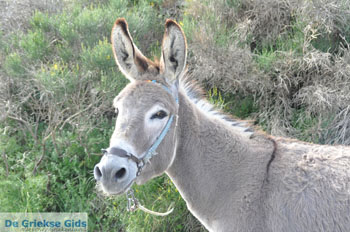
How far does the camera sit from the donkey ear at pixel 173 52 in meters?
2.41

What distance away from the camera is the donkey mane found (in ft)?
9.13

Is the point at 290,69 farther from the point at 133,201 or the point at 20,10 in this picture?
the point at 20,10

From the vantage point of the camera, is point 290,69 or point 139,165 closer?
point 139,165

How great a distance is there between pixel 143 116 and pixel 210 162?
648 mm

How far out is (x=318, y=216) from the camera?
2.20 m

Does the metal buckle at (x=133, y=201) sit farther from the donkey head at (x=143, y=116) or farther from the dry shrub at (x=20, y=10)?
the dry shrub at (x=20, y=10)

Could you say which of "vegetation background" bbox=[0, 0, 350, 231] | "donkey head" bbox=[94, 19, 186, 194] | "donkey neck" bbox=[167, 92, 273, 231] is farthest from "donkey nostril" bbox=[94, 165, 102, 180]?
"vegetation background" bbox=[0, 0, 350, 231]

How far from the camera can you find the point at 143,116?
7.52 feet

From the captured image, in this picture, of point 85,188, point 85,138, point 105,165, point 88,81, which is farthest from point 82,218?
point 105,165

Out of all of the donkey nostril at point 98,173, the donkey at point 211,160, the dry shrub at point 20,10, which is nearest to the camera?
the donkey nostril at point 98,173

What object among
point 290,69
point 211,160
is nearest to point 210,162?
point 211,160

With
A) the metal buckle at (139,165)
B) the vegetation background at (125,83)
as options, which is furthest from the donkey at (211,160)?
the vegetation background at (125,83)

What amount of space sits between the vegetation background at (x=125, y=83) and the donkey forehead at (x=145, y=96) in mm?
1912

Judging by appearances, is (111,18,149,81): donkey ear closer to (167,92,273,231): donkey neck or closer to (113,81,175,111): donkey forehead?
(113,81,175,111): donkey forehead
